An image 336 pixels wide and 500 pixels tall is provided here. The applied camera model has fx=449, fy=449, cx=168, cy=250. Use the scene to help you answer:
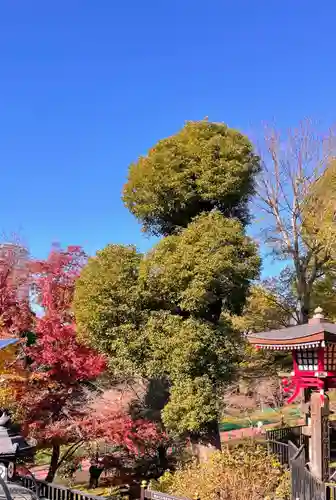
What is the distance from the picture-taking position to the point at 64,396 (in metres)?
11.4

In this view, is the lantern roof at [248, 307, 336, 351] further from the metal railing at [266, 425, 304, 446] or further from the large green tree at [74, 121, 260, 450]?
the metal railing at [266, 425, 304, 446]

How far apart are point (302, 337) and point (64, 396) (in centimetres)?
604

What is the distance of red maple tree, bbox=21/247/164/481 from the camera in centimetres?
1075

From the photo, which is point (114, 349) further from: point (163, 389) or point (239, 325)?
point (239, 325)

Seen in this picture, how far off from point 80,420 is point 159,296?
366cm

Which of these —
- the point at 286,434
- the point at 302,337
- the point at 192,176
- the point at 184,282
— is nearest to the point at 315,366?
the point at 302,337

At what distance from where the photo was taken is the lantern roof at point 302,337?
973cm

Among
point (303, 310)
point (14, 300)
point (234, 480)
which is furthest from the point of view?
point (303, 310)

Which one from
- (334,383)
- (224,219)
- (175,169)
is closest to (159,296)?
(224,219)

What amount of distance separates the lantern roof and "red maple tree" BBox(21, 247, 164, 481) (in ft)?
12.1

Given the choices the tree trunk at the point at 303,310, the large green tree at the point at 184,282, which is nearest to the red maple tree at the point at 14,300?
the large green tree at the point at 184,282

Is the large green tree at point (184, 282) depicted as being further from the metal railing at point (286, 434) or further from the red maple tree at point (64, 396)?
the metal railing at point (286, 434)

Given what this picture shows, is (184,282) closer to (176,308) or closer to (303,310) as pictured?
(176,308)

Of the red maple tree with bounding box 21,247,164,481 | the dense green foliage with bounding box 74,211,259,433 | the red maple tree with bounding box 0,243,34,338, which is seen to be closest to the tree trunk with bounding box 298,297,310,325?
the dense green foliage with bounding box 74,211,259,433
